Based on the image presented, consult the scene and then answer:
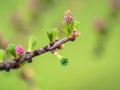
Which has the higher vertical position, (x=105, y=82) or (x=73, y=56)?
(x=73, y=56)

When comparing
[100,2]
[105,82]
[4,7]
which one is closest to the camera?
[105,82]

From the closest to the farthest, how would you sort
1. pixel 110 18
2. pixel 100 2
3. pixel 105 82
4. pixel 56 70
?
pixel 110 18 → pixel 105 82 → pixel 56 70 → pixel 100 2

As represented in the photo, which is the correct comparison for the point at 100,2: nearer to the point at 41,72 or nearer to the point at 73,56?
the point at 73,56

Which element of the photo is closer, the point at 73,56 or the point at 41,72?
the point at 41,72

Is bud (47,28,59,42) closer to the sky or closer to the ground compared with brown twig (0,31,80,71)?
closer to the sky

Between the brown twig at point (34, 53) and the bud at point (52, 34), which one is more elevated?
the bud at point (52, 34)

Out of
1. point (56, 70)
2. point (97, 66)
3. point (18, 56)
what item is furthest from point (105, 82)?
point (18, 56)

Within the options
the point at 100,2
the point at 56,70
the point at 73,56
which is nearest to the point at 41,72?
the point at 56,70

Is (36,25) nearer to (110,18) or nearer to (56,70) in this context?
(110,18)

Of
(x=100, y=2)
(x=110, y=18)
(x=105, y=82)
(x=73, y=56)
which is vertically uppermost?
(x=100, y=2)
